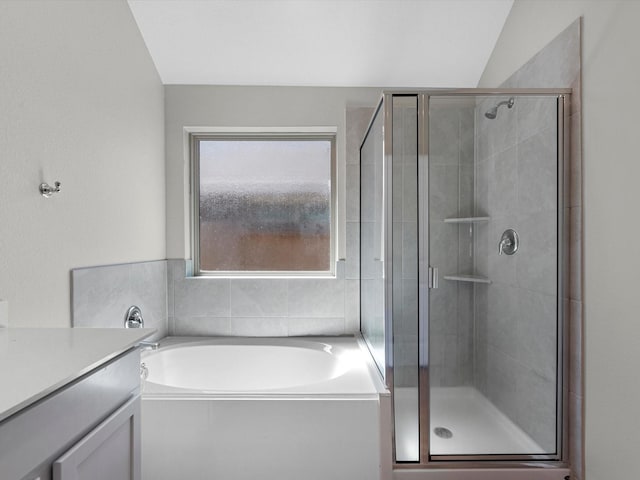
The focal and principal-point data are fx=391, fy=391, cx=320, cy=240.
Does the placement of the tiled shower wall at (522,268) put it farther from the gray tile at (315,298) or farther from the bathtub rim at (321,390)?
the gray tile at (315,298)

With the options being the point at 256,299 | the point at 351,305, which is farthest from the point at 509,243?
the point at 256,299

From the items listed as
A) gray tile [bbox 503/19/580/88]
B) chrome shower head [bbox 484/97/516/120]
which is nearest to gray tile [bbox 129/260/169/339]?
chrome shower head [bbox 484/97/516/120]

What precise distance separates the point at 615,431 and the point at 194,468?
1.57 m

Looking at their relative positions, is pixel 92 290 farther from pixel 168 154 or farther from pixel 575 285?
pixel 575 285

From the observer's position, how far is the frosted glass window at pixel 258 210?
2.72 m

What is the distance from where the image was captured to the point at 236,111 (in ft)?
8.42

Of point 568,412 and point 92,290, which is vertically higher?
point 92,290

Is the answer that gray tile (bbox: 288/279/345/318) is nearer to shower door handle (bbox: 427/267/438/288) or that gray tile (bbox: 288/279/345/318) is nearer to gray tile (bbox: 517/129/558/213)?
shower door handle (bbox: 427/267/438/288)

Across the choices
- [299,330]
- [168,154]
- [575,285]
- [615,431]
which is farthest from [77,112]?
[615,431]

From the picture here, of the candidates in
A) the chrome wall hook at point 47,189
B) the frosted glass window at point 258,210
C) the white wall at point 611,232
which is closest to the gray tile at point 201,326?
the frosted glass window at point 258,210

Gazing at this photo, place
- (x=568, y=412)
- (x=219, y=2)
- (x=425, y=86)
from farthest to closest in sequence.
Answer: (x=425, y=86)
(x=219, y=2)
(x=568, y=412)

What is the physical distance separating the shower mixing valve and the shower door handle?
0.31m

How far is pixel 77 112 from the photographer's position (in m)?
1.60

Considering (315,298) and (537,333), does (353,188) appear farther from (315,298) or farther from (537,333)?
(537,333)
